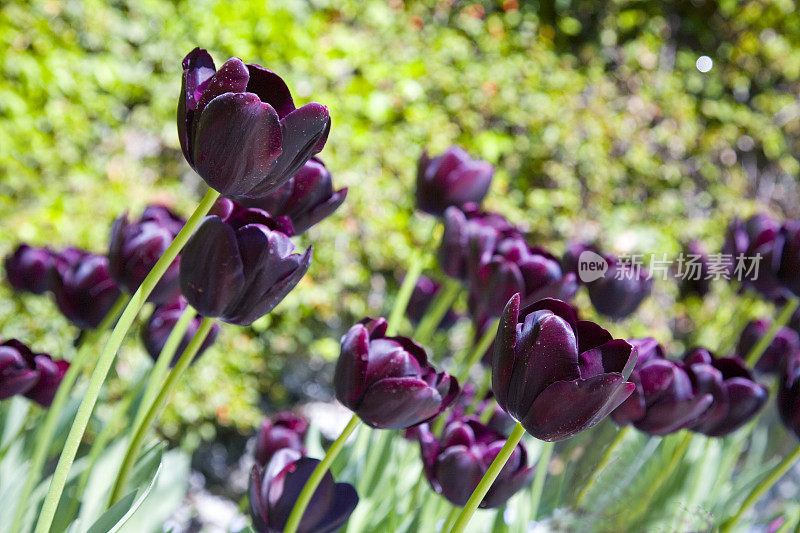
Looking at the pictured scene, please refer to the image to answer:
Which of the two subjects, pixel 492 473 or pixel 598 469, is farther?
pixel 598 469

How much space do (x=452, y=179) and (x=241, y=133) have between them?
0.45 meters

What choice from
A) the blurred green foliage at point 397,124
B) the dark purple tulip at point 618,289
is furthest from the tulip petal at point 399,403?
the blurred green foliage at point 397,124

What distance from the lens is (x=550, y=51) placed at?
240 centimetres

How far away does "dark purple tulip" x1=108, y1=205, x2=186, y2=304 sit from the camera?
0.54m

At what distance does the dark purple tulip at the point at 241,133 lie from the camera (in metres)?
0.35

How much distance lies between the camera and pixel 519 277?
24.3 inches

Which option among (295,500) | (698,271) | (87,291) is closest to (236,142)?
(295,500)

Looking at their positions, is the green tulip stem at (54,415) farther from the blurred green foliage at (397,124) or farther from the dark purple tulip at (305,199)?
the blurred green foliage at (397,124)

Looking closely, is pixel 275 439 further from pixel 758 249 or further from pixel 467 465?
pixel 758 249

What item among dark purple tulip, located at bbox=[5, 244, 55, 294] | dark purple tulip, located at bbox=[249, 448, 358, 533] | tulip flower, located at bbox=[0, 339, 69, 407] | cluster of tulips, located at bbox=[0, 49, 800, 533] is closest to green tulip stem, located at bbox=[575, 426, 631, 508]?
cluster of tulips, located at bbox=[0, 49, 800, 533]

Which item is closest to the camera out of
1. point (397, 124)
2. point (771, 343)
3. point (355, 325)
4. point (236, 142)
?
point (236, 142)

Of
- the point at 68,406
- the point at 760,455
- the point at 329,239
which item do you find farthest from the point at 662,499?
the point at 329,239

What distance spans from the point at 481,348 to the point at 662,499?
1.09 ft

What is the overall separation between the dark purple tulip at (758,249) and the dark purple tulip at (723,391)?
0.15 metres
